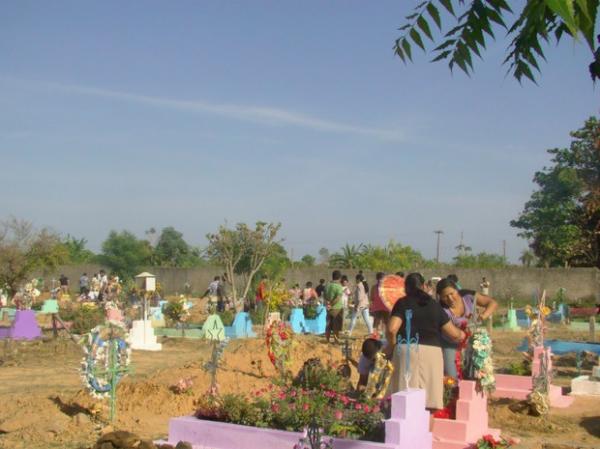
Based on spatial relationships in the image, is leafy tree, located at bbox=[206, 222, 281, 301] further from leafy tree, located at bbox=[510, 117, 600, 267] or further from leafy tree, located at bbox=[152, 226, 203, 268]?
leafy tree, located at bbox=[152, 226, 203, 268]

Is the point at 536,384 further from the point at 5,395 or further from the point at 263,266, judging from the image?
the point at 263,266

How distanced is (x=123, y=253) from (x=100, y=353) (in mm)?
41775

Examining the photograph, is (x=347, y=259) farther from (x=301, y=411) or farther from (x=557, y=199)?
(x=301, y=411)

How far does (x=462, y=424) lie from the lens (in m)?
8.04

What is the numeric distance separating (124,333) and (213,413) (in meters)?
2.17

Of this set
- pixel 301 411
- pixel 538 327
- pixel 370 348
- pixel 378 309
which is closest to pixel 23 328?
pixel 378 309

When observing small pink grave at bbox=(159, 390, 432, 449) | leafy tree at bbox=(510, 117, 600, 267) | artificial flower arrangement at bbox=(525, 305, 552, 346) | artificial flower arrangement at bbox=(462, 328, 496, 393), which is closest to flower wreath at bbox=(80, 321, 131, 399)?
small pink grave at bbox=(159, 390, 432, 449)

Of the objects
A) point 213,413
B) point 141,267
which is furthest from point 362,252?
point 213,413

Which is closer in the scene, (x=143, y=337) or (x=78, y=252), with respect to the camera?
(x=143, y=337)

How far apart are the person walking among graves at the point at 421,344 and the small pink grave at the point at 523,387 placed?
154 inches

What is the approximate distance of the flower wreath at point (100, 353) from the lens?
938 centimetres

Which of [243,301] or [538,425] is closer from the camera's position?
[538,425]

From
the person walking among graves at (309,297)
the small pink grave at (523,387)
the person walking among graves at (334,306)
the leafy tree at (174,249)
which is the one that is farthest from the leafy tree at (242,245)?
the leafy tree at (174,249)

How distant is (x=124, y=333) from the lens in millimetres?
9641
